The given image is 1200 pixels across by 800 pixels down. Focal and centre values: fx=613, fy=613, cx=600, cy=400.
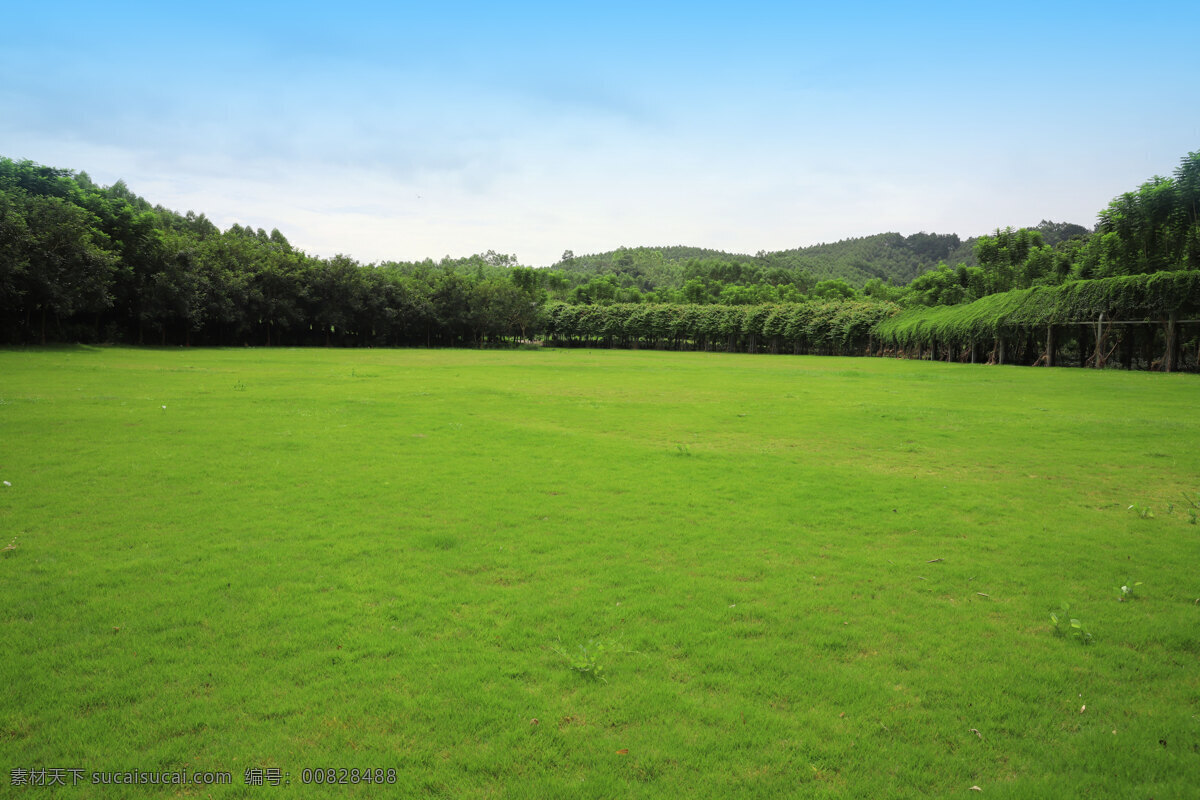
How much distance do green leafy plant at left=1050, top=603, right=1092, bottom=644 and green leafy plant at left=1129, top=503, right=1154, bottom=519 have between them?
4948mm

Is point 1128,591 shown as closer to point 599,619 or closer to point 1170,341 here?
point 599,619

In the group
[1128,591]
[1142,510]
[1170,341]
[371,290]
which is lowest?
[1128,591]

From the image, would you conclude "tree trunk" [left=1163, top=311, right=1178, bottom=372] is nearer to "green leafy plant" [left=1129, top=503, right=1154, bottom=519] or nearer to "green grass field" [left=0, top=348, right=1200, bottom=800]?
"green grass field" [left=0, top=348, right=1200, bottom=800]

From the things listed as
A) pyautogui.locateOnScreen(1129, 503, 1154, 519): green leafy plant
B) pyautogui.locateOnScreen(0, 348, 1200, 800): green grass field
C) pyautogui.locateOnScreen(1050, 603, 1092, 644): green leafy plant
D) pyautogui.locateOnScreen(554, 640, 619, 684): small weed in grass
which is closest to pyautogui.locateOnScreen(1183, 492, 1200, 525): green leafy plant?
pyautogui.locateOnScreen(0, 348, 1200, 800): green grass field

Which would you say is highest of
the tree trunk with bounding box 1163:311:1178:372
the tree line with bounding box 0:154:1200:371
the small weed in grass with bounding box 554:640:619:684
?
the tree line with bounding box 0:154:1200:371

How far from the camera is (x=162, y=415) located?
56.0 feet

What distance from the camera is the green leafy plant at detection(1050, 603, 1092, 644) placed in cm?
548

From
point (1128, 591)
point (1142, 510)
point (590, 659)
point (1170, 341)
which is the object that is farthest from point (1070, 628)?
point (1170, 341)

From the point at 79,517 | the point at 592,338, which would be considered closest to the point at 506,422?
the point at 79,517

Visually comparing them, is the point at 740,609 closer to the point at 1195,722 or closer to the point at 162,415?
the point at 1195,722

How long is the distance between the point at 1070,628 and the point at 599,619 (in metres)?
4.34

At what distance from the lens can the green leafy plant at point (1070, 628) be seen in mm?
5484

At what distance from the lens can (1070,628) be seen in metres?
5.65

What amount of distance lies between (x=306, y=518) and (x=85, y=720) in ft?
15.1
